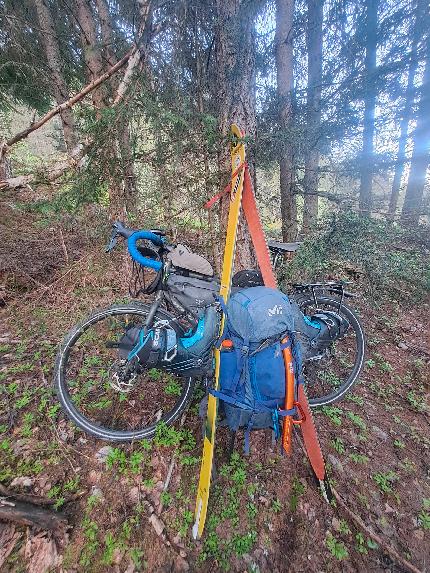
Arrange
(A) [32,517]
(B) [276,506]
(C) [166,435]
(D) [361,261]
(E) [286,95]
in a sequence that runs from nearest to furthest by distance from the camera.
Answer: (A) [32,517] < (B) [276,506] < (C) [166,435] < (D) [361,261] < (E) [286,95]

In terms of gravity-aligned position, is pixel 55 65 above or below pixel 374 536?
above

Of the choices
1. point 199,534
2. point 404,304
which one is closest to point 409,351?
point 404,304

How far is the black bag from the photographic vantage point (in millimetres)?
2871

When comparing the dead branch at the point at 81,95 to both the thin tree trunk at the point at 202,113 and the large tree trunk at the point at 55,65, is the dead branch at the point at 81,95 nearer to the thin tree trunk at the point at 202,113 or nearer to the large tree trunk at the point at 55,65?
the thin tree trunk at the point at 202,113

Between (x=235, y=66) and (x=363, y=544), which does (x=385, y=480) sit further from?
(x=235, y=66)

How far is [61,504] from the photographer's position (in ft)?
7.90

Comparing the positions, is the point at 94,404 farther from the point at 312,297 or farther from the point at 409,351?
the point at 409,351

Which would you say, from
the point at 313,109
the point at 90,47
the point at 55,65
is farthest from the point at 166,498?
the point at 55,65

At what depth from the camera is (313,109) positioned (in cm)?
645

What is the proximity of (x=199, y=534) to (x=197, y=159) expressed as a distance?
388 centimetres

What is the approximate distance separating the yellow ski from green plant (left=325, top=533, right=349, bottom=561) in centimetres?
103

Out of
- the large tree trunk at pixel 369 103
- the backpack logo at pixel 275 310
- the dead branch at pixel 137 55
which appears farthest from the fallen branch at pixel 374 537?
the large tree trunk at pixel 369 103

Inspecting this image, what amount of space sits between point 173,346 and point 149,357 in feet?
0.73

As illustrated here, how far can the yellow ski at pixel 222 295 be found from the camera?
2.40m
